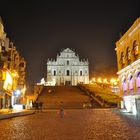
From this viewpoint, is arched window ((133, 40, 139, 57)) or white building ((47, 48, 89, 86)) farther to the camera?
white building ((47, 48, 89, 86))

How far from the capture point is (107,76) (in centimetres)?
7531

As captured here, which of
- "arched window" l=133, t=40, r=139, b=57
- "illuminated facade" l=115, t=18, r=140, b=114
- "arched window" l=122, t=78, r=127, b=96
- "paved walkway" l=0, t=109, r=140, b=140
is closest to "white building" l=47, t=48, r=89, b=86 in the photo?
"arched window" l=122, t=78, r=127, b=96

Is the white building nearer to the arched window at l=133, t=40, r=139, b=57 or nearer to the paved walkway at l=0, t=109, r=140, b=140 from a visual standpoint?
the arched window at l=133, t=40, r=139, b=57

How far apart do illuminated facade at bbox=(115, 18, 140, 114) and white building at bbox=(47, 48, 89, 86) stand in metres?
57.0

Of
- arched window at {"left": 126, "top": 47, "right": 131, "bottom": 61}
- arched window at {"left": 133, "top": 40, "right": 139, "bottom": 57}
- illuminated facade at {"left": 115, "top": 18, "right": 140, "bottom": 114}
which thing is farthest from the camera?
arched window at {"left": 126, "top": 47, "right": 131, "bottom": 61}

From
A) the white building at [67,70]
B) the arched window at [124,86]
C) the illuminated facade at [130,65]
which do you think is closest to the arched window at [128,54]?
the illuminated facade at [130,65]

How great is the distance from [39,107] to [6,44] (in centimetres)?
1313

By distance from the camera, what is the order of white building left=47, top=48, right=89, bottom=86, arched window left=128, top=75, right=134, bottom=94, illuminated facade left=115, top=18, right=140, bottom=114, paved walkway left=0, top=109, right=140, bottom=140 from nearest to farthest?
paved walkway left=0, top=109, right=140, bottom=140 → illuminated facade left=115, top=18, right=140, bottom=114 → arched window left=128, top=75, right=134, bottom=94 → white building left=47, top=48, right=89, bottom=86

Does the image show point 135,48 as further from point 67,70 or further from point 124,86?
point 67,70

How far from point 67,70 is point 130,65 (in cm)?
6334

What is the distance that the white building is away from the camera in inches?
3349

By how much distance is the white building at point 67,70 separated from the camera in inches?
3349

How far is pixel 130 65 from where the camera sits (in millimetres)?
23766

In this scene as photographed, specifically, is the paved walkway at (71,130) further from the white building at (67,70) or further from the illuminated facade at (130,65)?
the white building at (67,70)
